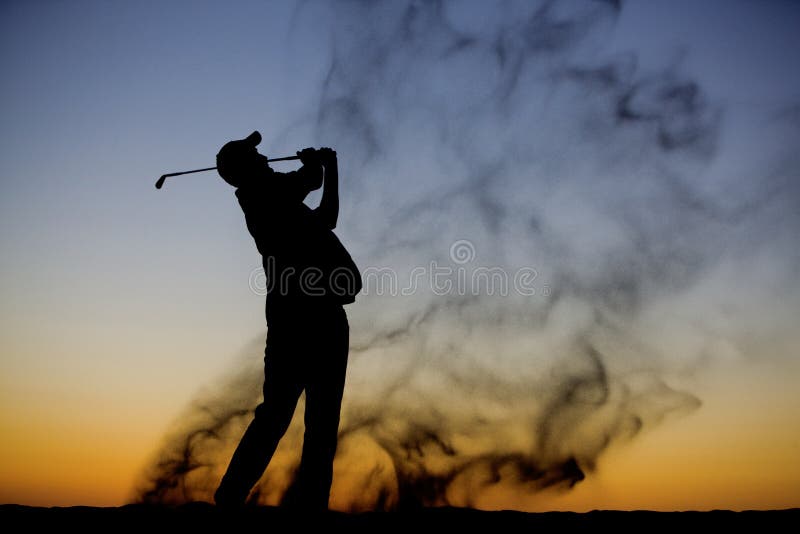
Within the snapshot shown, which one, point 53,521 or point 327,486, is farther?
point 53,521

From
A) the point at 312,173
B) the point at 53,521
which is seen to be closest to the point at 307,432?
the point at 312,173

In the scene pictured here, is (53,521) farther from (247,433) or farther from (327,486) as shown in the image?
(327,486)

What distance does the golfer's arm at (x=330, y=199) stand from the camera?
4168 mm

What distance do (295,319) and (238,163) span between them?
1105 mm

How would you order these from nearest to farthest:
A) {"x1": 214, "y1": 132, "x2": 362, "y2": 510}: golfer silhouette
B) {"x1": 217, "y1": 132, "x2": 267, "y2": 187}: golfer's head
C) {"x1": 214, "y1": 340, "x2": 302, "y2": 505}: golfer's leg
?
1. {"x1": 214, "y1": 340, "x2": 302, "y2": 505}: golfer's leg
2. {"x1": 214, "y1": 132, "x2": 362, "y2": 510}: golfer silhouette
3. {"x1": 217, "y1": 132, "x2": 267, "y2": 187}: golfer's head

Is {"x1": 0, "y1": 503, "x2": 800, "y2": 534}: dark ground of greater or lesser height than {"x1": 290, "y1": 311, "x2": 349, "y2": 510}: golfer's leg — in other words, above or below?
below

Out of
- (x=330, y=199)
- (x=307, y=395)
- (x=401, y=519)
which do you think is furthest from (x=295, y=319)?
(x=401, y=519)

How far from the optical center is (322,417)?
3.88m

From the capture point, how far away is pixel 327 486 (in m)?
3.79

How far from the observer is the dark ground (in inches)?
165

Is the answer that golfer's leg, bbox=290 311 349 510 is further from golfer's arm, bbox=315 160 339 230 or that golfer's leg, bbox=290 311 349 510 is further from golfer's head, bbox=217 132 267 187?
golfer's head, bbox=217 132 267 187

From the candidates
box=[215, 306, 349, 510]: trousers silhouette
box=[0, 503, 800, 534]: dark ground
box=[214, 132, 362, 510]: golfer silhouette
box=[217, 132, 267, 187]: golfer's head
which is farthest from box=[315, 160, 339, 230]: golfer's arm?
box=[0, 503, 800, 534]: dark ground

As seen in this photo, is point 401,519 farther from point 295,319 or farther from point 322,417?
point 295,319

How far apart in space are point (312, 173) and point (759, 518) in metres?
4.08
